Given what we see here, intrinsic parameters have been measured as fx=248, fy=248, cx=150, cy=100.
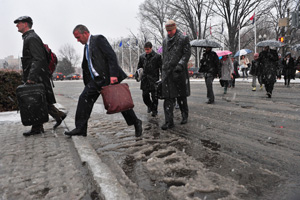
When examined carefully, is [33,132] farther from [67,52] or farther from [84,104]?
[67,52]

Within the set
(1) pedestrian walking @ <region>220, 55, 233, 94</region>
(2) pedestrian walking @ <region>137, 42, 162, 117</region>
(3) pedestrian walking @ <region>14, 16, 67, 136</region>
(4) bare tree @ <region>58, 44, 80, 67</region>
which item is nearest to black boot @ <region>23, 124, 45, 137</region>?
(3) pedestrian walking @ <region>14, 16, 67, 136</region>

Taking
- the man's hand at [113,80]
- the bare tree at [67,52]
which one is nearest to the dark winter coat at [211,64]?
the man's hand at [113,80]

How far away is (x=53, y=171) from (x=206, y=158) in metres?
1.81

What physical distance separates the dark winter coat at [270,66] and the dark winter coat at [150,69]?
15.1 ft

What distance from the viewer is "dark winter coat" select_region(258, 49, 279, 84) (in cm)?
849

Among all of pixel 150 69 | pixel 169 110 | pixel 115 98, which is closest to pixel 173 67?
pixel 169 110

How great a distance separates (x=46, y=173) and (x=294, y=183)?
8.33 feet

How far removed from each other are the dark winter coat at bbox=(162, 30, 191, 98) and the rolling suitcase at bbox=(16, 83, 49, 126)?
7.07ft

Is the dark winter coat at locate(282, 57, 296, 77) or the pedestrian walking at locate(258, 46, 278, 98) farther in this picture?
the dark winter coat at locate(282, 57, 296, 77)

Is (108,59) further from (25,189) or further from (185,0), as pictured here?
(185,0)

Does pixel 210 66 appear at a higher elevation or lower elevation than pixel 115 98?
higher

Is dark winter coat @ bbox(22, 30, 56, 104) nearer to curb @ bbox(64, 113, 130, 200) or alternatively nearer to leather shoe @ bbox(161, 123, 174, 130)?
curb @ bbox(64, 113, 130, 200)

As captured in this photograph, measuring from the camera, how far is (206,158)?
308 centimetres

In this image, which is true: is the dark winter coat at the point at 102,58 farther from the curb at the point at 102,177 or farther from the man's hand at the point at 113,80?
the curb at the point at 102,177
